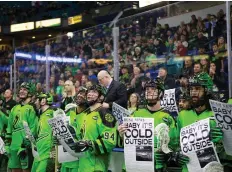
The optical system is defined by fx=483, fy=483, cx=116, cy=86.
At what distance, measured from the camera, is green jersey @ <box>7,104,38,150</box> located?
7844 mm

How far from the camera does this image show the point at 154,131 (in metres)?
4.75

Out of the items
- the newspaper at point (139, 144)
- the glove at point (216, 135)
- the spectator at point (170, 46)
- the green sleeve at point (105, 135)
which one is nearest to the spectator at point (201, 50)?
the spectator at point (170, 46)

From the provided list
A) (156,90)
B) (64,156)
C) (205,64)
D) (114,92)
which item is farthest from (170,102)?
(156,90)

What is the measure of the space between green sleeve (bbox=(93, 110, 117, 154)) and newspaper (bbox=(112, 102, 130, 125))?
0.44 m

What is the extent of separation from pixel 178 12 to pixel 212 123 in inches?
233

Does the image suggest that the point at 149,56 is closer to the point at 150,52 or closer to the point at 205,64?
the point at 150,52

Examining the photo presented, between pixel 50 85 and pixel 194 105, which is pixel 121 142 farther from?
pixel 50 85

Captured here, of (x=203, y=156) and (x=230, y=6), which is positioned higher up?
(x=230, y=6)

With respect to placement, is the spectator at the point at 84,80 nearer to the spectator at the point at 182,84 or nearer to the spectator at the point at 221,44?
the spectator at the point at 182,84

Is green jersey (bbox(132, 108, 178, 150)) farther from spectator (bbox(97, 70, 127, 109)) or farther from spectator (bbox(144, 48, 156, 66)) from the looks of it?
spectator (bbox(144, 48, 156, 66))

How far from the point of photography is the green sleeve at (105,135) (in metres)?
5.26

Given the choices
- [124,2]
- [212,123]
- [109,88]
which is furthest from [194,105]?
[124,2]

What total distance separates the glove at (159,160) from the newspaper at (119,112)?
125 centimetres

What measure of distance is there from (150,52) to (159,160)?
4924 millimetres
